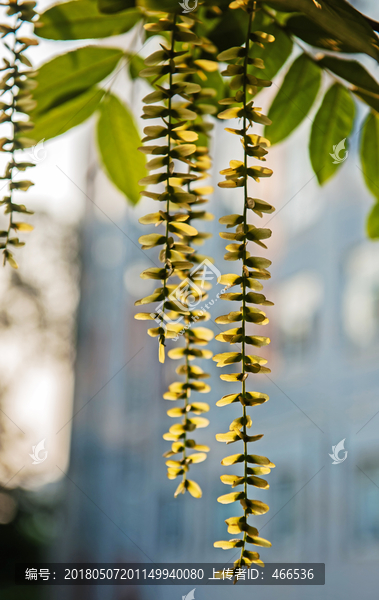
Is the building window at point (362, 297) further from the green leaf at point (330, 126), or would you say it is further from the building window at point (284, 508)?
the green leaf at point (330, 126)

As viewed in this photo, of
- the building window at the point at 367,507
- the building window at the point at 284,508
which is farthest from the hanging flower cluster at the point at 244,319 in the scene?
the building window at the point at 284,508

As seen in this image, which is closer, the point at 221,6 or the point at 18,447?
the point at 221,6

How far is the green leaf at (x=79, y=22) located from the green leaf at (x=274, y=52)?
0.24ft

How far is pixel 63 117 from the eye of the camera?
1.01 feet

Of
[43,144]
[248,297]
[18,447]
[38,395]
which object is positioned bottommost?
[248,297]

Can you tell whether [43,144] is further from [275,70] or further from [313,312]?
[313,312]

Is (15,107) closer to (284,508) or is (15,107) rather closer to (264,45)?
(264,45)

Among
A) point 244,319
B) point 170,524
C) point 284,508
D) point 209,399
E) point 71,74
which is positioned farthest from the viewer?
point 170,524

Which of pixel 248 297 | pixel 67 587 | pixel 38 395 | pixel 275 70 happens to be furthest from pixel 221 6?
pixel 67 587

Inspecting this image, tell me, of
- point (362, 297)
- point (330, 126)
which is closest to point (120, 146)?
point (330, 126)

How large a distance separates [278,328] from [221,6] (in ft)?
10.8

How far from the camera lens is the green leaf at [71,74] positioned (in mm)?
280

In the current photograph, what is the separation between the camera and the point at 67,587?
4.97m

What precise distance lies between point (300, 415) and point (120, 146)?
3.19m
